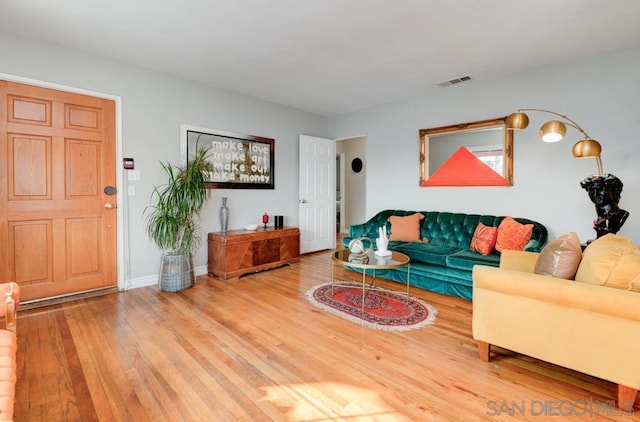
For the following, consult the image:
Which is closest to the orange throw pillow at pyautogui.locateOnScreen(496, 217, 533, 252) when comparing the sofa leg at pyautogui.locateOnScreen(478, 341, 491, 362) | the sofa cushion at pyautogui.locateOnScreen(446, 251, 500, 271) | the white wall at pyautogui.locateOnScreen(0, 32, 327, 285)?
the sofa cushion at pyautogui.locateOnScreen(446, 251, 500, 271)

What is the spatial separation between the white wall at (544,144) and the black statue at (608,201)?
514mm

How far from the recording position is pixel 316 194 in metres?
5.61

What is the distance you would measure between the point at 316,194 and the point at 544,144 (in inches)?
132

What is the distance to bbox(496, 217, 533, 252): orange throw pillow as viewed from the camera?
131 inches

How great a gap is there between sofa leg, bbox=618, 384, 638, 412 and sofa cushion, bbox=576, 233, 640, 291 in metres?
0.52

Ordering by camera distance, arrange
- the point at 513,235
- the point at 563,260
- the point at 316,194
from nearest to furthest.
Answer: the point at 563,260
the point at 513,235
the point at 316,194

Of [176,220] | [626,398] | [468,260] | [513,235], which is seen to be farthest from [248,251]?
[626,398]

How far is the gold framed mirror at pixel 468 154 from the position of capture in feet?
12.8

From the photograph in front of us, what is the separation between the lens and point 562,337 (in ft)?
5.68

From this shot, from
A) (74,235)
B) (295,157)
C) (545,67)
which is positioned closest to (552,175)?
(545,67)

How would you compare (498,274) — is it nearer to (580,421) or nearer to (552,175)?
(580,421)

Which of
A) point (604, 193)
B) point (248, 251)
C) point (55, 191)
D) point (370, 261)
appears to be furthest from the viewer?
point (248, 251)

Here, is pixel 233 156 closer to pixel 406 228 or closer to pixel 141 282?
pixel 141 282

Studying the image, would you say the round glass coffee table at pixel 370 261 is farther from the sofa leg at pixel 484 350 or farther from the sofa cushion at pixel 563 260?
the sofa cushion at pixel 563 260
